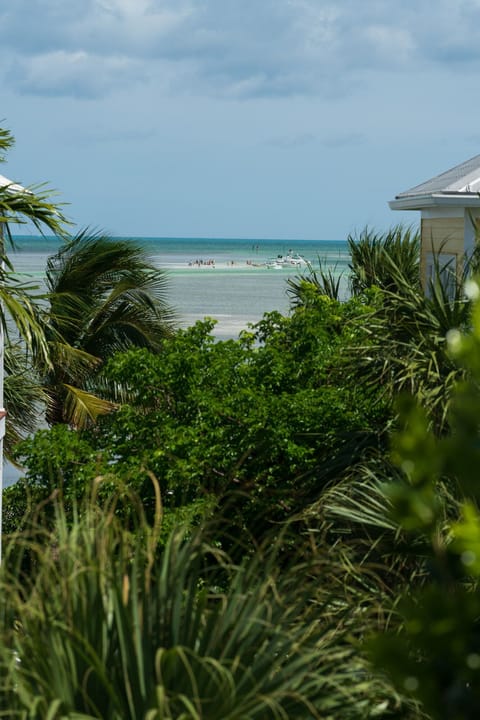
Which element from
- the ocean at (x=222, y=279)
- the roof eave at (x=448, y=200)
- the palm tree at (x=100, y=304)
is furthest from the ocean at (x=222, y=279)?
the roof eave at (x=448, y=200)

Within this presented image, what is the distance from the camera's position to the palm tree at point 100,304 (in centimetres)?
1789

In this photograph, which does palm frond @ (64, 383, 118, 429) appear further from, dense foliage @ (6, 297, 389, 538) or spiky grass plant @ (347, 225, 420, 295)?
spiky grass plant @ (347, 225, 420, 295)

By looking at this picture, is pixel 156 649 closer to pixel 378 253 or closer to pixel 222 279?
pixel 378 253

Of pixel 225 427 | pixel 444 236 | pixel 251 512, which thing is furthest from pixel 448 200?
pixel 251 512

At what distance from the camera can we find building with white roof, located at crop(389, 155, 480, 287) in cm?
1252

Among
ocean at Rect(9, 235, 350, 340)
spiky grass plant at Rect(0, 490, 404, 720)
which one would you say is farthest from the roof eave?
ocean at Rect(9, 235, 350, 340)

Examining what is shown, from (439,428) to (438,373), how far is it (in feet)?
1.52

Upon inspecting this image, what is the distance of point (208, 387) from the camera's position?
13.0 meters

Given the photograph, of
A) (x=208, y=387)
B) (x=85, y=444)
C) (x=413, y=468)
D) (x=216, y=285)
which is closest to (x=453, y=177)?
(x=208, y=387)

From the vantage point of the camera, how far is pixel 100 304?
18672 mm

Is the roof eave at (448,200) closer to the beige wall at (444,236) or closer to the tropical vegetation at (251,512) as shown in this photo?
the beige wall at (444,236)

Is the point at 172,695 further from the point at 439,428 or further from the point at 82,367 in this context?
Result: the point at 82,367

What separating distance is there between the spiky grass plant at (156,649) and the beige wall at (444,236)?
837 centimetres

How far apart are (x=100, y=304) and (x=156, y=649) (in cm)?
1483
